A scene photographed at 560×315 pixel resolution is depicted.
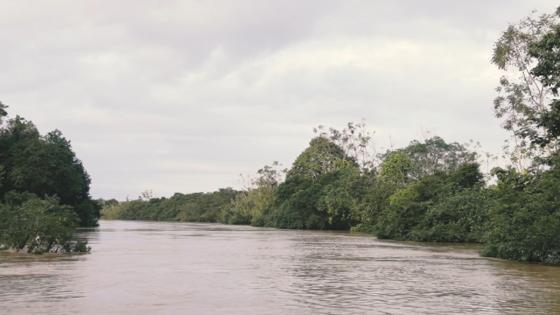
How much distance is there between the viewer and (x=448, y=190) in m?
46.6

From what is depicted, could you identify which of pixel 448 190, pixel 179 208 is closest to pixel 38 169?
pixel 448 190

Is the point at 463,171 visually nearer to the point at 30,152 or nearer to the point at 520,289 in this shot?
the point at 520,289

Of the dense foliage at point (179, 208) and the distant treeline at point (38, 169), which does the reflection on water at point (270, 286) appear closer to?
the distant treeline at point (38, 169)

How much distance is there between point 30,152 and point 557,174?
4823 cm

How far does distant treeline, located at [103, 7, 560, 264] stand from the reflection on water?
2.71 m

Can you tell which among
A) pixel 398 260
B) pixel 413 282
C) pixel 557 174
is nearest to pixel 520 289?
pixel 413 282

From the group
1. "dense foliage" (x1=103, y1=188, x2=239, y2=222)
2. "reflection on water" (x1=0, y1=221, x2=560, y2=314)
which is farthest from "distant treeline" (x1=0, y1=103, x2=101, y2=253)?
"dense foliage" (x1=103, y1=188, x2=239, y2=222)

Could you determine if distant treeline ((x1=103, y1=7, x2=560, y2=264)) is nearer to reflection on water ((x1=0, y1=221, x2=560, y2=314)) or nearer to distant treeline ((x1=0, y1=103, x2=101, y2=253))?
reflection on water ((x1=0, y1=221, x2=560, y2=314))

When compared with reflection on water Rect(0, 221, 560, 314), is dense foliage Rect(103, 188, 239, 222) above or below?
above

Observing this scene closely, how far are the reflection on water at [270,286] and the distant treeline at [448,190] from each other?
8.89 feet

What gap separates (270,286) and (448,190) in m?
33.1

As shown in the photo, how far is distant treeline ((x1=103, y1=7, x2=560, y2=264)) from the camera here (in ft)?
78.4

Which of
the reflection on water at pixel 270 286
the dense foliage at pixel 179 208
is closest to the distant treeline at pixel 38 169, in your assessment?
the reflection on water at pixel 270 286

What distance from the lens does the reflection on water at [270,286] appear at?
40.6ft
